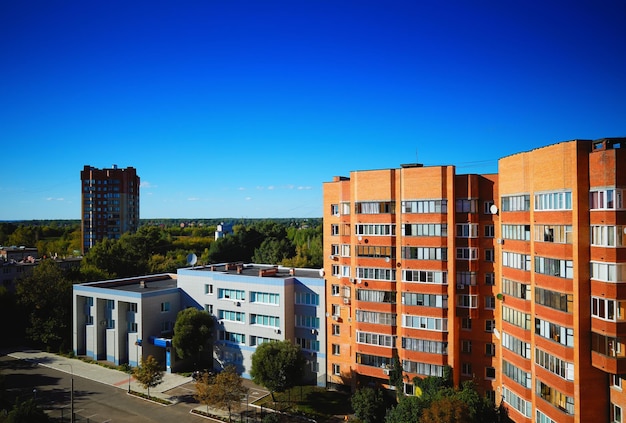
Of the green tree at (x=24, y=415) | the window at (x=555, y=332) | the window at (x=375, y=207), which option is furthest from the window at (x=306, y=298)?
the green tree at (x=24, y=415)

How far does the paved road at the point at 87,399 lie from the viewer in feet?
125

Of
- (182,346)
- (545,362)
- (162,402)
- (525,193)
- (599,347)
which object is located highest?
(525,193)

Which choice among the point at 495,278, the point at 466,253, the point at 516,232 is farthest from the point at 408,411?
the point at 516,232

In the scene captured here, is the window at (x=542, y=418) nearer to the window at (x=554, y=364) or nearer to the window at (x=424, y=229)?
the window at (x=554, y=364)

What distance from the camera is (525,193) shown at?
29781 mm

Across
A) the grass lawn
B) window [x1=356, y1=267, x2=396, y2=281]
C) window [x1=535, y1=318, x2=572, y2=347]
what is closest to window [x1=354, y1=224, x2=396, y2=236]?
window [x1=356, y1=267, x2=396, y2=281]

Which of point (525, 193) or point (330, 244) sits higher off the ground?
point (525, 193)

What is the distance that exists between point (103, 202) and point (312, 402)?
10764 cm

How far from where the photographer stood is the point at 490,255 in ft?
117

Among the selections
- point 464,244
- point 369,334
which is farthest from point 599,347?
point 369,334

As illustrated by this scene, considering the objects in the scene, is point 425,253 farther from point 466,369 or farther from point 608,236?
point 608,236

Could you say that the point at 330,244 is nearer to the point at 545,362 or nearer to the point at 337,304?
the point at 337,304

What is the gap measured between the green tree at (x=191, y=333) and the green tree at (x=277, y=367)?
9.10 metres

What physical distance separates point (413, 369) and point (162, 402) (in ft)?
76.1
